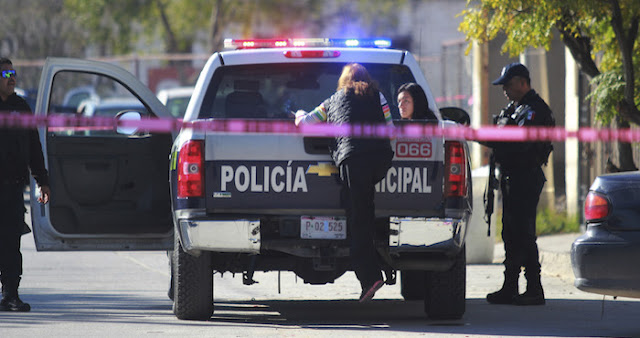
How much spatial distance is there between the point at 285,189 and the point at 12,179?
2.25 m

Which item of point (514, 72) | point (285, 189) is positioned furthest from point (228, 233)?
point (514, 72)

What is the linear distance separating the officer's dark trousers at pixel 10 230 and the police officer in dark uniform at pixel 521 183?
11.3 ft

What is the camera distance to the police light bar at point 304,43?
8.36 metres

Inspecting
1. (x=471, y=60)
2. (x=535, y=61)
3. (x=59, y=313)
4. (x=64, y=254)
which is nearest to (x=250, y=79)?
(x=59, y=313)

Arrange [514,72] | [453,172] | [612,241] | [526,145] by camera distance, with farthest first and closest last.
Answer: [514,72] < [526,145] < [453,172] < [612,241]

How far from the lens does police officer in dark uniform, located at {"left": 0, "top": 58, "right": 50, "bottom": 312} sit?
28.4 ft

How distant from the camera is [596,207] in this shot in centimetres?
723

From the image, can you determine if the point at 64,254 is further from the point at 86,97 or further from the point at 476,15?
the point at 86,97

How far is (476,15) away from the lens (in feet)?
38.5

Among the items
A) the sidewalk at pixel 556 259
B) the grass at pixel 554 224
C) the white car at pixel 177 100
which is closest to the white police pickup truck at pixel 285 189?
the sidewalk at pixel 556 259

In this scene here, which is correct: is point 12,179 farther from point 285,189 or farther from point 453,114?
point 453,114

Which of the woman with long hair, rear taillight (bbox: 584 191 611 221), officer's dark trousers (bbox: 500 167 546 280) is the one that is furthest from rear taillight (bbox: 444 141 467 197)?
officer's dark trousers (bbox: 500 167 546 280)

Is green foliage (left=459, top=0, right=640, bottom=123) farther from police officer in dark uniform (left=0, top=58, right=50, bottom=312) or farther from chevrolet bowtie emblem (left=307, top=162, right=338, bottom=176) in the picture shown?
police officer in dark uniform (left=0, top=58, right=50, bottom=312)

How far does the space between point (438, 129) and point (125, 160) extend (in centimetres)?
269
